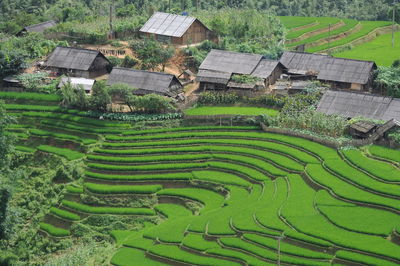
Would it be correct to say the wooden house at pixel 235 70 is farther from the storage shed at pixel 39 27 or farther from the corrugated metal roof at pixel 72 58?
the storage shed at pixel 39 27

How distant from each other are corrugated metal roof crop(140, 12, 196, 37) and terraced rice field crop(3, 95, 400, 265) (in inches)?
733

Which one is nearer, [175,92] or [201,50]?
[175,92]

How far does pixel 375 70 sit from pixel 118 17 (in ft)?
135

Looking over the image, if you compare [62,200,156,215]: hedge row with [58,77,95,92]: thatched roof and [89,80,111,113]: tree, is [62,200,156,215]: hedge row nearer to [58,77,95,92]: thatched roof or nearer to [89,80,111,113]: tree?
[89,80,111,113]: tree

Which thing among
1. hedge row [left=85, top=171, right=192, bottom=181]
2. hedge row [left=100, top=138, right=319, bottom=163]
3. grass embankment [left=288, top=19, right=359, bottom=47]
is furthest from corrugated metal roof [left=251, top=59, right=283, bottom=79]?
grass embankment [left=288, top=19, right=359, bottom=47]

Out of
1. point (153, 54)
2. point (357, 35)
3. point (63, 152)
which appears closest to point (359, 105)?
point (153, 54)

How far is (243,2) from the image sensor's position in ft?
399

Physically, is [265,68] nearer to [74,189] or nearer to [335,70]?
[335,70]

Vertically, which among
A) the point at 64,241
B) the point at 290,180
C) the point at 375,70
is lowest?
the point at 64,241

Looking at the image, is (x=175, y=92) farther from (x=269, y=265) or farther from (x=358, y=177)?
(x=269, y=265)

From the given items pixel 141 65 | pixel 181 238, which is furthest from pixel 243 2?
pixel 181 238

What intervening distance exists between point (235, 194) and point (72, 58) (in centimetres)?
Result: 3072

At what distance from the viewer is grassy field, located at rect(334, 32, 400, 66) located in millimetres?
90812

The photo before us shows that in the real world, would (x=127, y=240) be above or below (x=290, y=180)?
below
